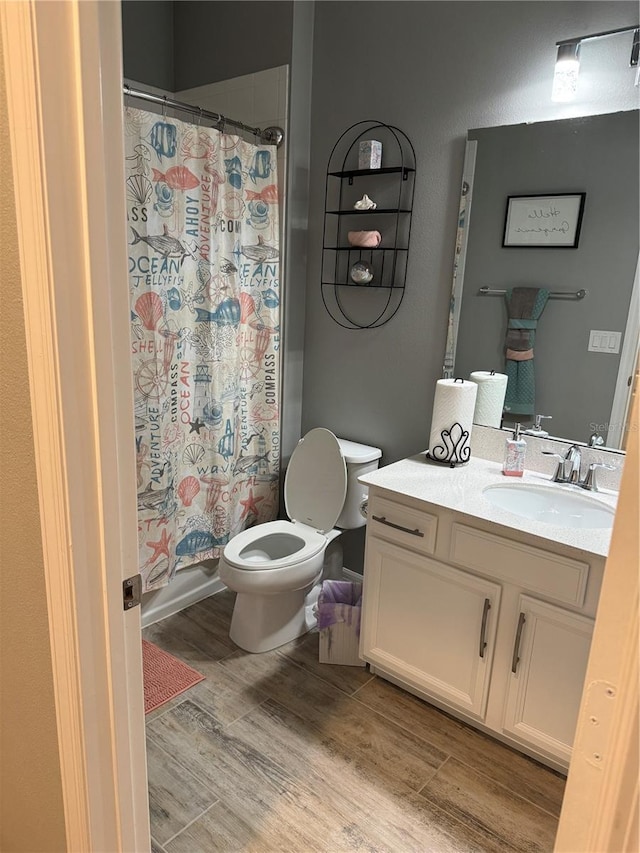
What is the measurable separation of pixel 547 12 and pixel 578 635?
6.56ft

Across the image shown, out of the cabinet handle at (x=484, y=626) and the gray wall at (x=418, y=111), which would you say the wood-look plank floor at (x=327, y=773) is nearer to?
the cabinet handle at (x=484, y=626)

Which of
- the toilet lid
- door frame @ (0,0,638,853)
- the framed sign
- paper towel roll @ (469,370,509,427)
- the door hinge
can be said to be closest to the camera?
door frame @ (0,0,638,853)

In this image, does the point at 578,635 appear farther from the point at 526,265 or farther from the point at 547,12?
the point at 547,12

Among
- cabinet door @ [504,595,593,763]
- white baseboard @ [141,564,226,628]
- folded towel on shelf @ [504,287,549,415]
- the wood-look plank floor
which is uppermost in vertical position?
folded towel on shelf @ [504,287,549,415]

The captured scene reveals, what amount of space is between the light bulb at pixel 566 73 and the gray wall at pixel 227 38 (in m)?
1.13

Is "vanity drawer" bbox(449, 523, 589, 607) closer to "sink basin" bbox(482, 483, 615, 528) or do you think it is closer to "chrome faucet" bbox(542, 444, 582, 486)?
"sink basin" bbox(482, 483, 615, 528)

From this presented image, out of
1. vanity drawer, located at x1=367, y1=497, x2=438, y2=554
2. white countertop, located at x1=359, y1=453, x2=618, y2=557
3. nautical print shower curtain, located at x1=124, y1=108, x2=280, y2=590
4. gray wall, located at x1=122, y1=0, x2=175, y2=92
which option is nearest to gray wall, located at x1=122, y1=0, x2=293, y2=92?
gray wall, located at x1=122, y1=0, x2=175, y2=92

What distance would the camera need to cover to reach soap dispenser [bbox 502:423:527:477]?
2156 millimetres

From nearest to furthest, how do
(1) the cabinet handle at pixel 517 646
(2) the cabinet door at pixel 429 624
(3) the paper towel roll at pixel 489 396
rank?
1. (1) the cabinet handle at pixel 517 646
2. (2) the cabinet door at pixel 429 624
3. (3) the paper towel roll at pixel 489 396

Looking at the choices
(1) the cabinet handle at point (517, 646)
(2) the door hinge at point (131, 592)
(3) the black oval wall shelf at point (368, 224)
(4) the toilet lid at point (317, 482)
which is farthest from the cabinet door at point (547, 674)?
(3) the black oval wall shelf at point (368, 224)

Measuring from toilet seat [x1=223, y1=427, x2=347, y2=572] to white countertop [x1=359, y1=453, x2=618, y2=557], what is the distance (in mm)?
392

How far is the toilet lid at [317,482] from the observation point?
2.55 m

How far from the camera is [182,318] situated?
2.35 m

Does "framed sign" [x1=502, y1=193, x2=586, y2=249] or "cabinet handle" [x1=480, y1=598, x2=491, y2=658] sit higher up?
"framed sign" [x1=502, y1=193, x2=586, y2=249]
